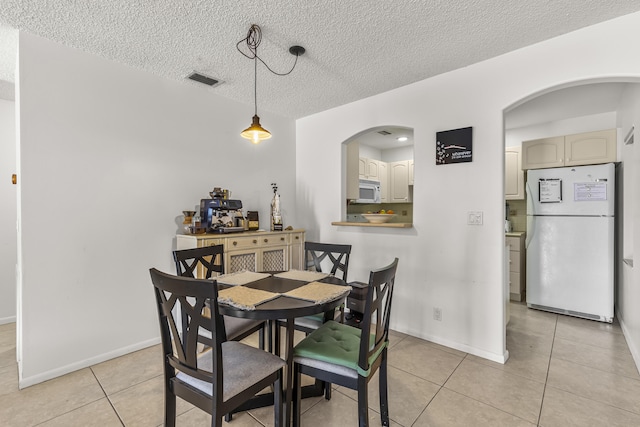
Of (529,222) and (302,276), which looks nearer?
(302,276)

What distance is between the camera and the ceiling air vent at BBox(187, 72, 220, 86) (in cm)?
276

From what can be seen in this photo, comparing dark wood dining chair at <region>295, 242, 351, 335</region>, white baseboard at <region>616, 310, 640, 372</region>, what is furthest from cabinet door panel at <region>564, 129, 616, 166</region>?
dark wood dining chair at <region>295, 242, 351, 335</region>

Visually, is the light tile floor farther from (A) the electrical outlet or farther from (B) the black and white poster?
(B) the black and white poster

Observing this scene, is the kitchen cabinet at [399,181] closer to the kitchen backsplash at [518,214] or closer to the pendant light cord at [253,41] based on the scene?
the kitchen backsplash at [518,214]

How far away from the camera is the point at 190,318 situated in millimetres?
1272

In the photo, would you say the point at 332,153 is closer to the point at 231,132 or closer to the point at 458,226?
the point at 231,132

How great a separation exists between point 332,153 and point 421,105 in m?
1.17

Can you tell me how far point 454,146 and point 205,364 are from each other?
2.50 meters

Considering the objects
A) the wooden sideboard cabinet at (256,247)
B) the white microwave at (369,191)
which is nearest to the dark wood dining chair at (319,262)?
the wooden sideboard cabinet at (256,247)

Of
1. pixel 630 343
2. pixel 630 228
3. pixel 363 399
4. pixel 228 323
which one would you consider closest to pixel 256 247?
pixel 228 323

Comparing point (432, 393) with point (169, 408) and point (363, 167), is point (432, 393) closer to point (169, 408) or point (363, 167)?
point (169, 408)

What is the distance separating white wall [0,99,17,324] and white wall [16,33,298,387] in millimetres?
1629

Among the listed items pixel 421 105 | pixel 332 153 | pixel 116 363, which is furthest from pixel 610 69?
pixel 116 363

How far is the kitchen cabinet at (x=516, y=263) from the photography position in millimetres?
3994
